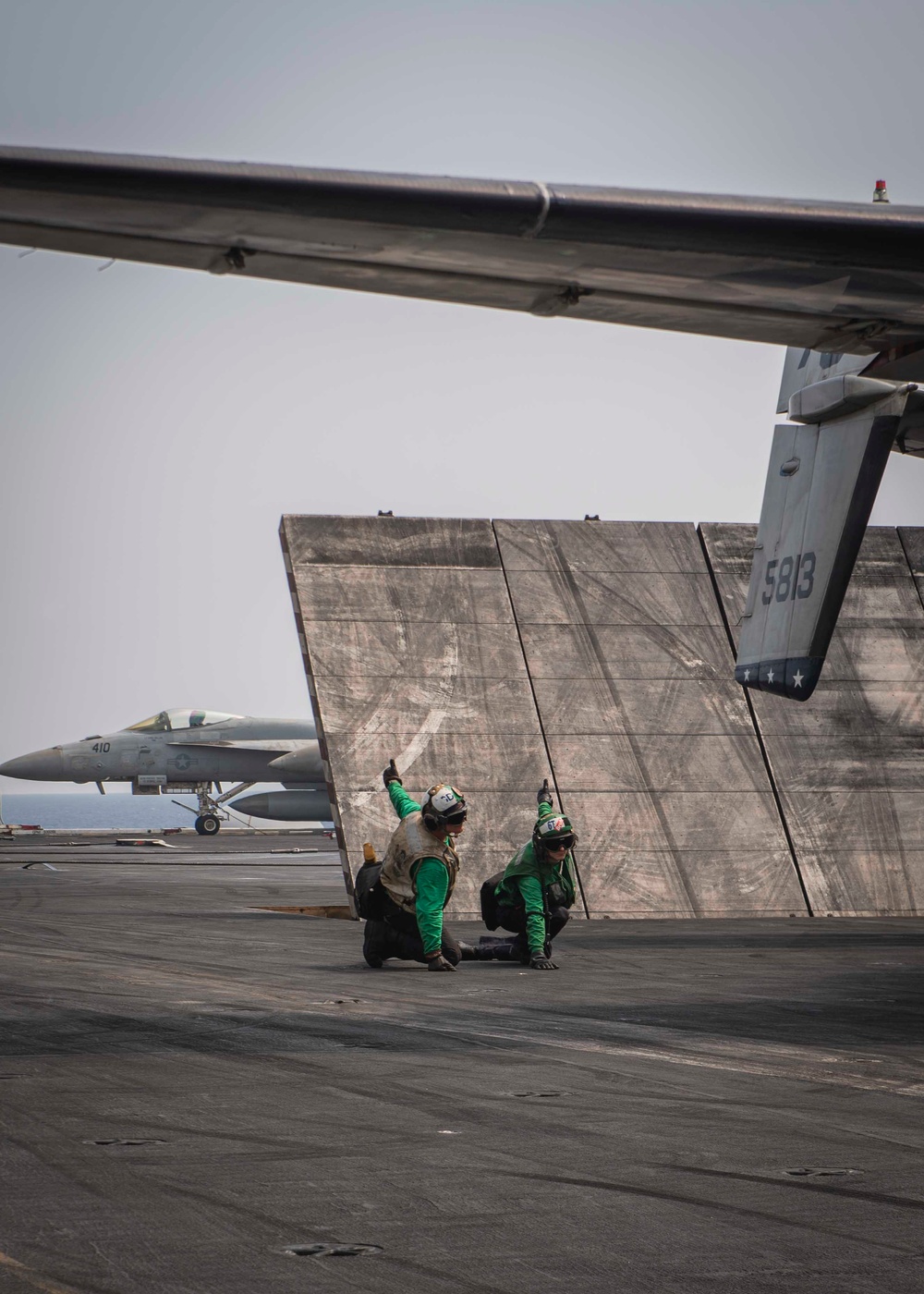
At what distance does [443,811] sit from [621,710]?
9.00 m

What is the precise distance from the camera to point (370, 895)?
1245cm

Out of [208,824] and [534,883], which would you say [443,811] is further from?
[208,824]

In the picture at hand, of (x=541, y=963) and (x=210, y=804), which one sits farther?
(x=210, y=804)

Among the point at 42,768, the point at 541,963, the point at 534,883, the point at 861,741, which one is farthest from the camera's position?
the point at 42,768

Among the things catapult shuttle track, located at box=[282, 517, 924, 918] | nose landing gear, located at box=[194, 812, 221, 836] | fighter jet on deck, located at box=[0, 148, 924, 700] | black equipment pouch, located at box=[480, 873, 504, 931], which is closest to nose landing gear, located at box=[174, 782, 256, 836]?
nose landing gear, located at box=[194, 812, 221, 836]

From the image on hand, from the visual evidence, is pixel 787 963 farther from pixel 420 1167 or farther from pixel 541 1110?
pixel 420 1167

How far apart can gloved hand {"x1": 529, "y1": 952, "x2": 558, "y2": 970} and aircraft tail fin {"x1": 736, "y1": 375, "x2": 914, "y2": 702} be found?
3.99 m

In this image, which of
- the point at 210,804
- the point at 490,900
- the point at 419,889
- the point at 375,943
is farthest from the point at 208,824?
the point at 419,889

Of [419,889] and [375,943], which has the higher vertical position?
[419,889]

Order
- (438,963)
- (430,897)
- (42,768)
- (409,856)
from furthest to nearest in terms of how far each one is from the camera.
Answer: (42,768)
(438,963)
(409,856)
(430,897)

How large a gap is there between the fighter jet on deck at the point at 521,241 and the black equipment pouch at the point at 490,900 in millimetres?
5959

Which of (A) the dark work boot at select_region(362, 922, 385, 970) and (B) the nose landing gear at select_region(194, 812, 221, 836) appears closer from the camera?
(A) the dark work boot at select_region(362, 922, 385, 970)

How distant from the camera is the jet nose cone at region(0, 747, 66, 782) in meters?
50.9

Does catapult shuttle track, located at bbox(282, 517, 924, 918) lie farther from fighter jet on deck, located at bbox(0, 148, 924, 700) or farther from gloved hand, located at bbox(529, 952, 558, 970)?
fighter jet on deck, located at bbox(0, 148, 924, 700)
